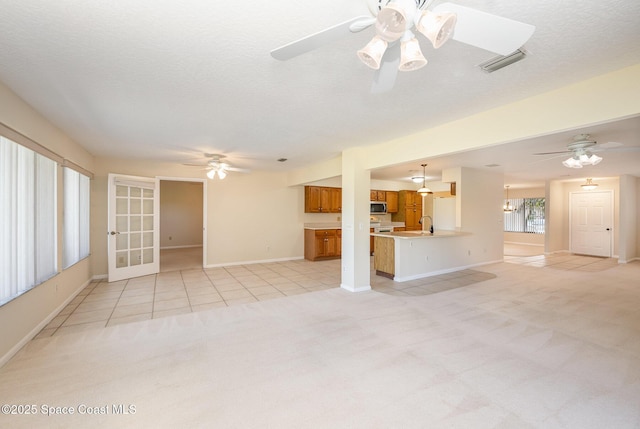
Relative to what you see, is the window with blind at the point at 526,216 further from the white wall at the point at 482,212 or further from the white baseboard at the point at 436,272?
the white baseboard at the point at 436,272

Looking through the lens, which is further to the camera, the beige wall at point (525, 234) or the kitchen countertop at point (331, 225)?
the beige wall at point (525, 234)

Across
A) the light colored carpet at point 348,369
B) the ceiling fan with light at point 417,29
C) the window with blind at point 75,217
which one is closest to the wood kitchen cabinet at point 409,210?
the light colored carpet at point 348,369

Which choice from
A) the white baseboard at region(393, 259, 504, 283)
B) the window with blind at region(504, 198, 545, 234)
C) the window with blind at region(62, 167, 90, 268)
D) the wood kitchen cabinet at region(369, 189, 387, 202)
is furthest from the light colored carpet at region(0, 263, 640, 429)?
the window with blind at region(504, 198, 545, 234)

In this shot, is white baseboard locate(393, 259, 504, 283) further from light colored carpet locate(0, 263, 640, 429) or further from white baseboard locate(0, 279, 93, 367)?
white baseboard locate(0, 279, 93, 367)

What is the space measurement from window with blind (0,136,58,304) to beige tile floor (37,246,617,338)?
0.68 metres

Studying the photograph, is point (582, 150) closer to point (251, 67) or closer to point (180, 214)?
point (251, 67)

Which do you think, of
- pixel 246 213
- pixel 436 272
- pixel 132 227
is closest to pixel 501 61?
pixel 436 272

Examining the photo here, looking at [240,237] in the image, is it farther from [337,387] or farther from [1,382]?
[337,387]

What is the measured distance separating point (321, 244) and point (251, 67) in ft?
18.6

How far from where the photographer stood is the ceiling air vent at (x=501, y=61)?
70.7 inches

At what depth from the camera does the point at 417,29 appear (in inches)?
46.1

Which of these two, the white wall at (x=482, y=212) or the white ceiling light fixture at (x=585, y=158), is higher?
the white ceiling light fixture at (x=585, y=158)

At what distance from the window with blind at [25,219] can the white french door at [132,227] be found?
1.64 m

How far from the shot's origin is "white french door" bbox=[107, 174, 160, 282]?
5004mm
